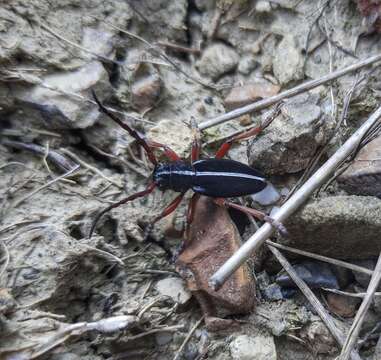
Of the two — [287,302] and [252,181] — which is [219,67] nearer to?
[252,181]

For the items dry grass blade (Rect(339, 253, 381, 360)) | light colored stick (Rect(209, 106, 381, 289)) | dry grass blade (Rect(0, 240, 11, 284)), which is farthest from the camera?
dry grass blade (Rect(0, 240, 11, 284))

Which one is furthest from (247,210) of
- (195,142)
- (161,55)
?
(161,55)

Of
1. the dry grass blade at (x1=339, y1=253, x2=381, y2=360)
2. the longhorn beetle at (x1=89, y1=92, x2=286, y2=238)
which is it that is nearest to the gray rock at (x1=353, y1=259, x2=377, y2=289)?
the dry grass blade at (x1=339, y1=253, x2=381, y2=360)

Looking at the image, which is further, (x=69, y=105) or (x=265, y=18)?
(x=265, y=18)

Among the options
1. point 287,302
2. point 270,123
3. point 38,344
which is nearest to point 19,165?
point 38,344

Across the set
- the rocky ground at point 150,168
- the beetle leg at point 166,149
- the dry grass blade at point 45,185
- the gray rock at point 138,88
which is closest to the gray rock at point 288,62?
the rocky ground at point 150,168

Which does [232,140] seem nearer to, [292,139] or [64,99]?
[292,139]

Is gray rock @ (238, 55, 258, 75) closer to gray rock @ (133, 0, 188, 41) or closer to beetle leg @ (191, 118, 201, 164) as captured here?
gray rock @ (133, 0, 188, 41)
